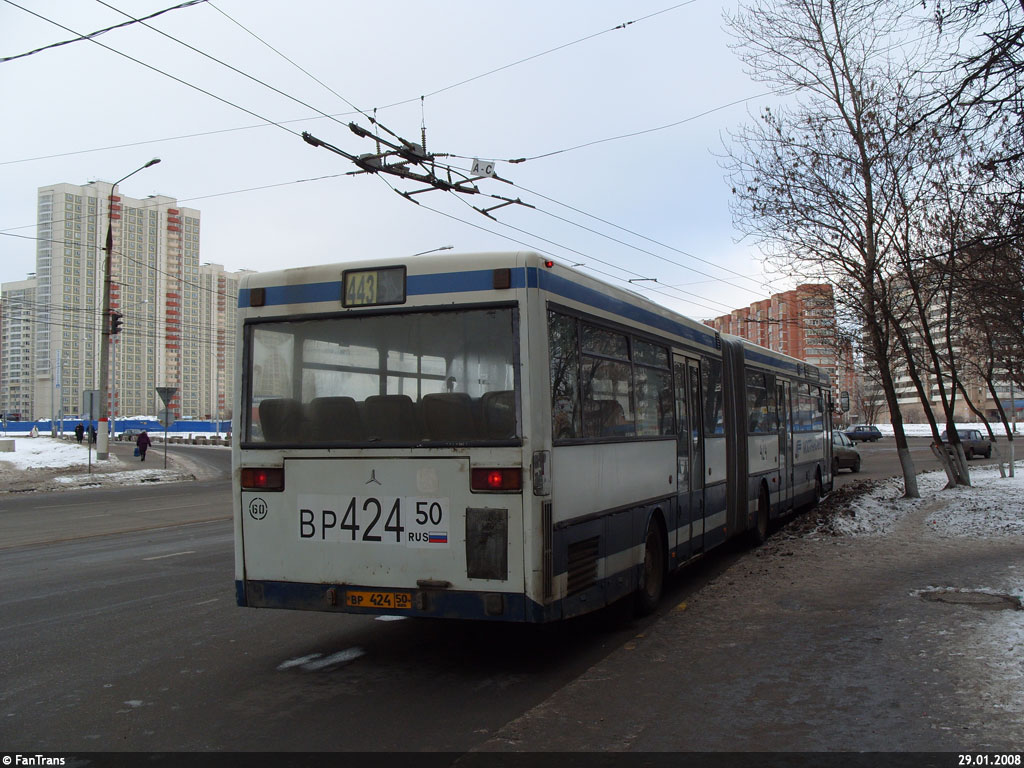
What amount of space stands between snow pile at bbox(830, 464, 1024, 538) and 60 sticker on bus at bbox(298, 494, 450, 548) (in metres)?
8.66

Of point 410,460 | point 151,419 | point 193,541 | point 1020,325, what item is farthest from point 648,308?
point 151,419

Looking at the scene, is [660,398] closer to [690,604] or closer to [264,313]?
[690,604]

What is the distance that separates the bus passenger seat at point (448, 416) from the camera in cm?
582

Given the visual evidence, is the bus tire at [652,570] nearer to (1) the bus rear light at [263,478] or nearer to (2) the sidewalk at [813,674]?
(2) the sidewalk at [813,674]

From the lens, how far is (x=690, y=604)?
8.09 metres

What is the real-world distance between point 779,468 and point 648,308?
6944 mm

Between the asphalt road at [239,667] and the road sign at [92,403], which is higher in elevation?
the road sign at [92,403]

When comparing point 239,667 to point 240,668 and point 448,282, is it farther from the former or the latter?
point 448,282

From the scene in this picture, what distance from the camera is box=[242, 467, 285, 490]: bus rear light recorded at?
629 cm

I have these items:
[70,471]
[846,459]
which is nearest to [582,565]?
[846,459]

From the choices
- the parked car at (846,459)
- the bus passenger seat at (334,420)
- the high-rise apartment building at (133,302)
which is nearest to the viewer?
the bus passenger seat at (334,420)

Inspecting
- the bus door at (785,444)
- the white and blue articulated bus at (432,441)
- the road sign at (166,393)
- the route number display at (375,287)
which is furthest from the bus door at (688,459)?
the road sign at (166,393)

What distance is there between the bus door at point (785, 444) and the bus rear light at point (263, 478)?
1004cm

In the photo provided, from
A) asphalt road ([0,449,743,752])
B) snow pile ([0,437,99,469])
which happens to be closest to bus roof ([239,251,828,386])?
asphalt road ([0,449,743,752])
